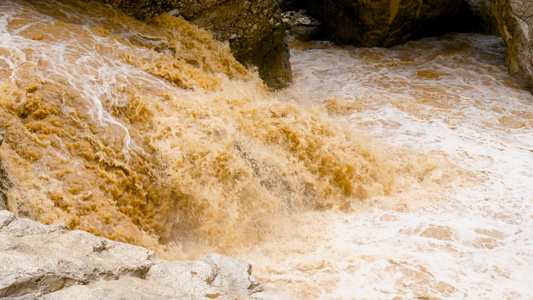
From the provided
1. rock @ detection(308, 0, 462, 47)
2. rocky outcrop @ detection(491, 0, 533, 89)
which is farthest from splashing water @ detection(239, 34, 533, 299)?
rock @ detection(308, 0, 462, 47)

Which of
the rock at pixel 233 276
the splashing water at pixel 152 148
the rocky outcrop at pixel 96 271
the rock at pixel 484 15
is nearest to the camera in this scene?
the rocky outcrop at pixel 96 271

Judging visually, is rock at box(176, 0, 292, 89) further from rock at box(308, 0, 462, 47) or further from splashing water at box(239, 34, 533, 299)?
rock at box(308, 0, 462, 47)

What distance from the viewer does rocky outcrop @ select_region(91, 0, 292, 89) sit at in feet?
19.5

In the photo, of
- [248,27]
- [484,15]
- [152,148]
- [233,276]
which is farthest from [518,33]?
[233,276]

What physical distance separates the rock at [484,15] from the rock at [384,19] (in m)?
0.44

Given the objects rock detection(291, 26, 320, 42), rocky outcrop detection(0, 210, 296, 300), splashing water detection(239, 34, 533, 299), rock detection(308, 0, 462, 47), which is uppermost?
rock detection(308, 0, 462, 47)

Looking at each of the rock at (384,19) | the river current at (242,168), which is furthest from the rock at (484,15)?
the river current at (242,168)

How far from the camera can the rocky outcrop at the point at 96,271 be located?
1650mm

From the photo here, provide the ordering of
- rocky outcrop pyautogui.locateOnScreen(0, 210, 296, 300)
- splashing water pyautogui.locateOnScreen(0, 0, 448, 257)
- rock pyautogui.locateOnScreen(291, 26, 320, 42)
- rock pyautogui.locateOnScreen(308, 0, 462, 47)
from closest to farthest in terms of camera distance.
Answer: rocky outcrop pyautogui.locateOnScreen(0, 210, 296, 300) < splashing water pyautogui.locateOnScreen(0, 0, 448, 257) < rock pyautogui.locateOnScreen(308, 0, 462, 47) < rock pyautogui.locateOnScreen(291, 26, 320, 42)

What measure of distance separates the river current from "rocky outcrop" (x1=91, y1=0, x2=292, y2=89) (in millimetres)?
179

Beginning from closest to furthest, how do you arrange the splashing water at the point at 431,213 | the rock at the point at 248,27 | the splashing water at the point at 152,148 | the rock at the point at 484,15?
the splashing water at the point at 431,213 < the splashing water at the point at 152,148 < the rock at the point at 248,27 < the rock at the point at 484,15

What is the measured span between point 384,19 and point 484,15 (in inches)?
88.0

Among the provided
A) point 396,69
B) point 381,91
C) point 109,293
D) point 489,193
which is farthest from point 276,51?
point 109,293

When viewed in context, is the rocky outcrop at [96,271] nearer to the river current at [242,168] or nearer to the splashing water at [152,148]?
the river current at [242,168]
